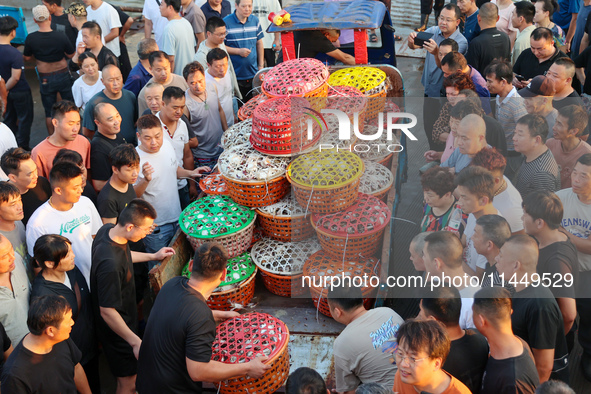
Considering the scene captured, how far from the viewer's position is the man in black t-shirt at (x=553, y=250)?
353 cm

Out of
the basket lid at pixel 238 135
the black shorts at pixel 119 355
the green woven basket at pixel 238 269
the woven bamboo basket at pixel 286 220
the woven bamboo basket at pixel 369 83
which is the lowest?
the black shorts at pixel 119 355

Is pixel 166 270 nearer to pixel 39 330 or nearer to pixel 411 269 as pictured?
pixel 39 330

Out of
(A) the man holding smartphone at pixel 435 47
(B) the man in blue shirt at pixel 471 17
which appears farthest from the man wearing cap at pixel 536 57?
(B) the man in blue shirt at pixel 471 17

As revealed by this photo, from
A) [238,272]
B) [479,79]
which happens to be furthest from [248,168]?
[479,79]

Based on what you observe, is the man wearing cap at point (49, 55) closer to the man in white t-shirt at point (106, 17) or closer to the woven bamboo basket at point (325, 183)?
the man in white t-shirt at point (106, 17)

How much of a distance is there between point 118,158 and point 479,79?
3.68 m

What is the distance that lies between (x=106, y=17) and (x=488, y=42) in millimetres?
5187

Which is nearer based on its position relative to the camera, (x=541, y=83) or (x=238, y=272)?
(x=238, y=272)

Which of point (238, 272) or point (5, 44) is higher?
point (5, 44)

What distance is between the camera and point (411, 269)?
17.2ft

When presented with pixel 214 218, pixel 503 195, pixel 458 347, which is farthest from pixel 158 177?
pixel 458 347

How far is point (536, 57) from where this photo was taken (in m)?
6.27

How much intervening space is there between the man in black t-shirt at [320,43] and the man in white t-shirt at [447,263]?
3.45 meters

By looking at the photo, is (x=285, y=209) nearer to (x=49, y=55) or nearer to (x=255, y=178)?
(x=255, y=178)
